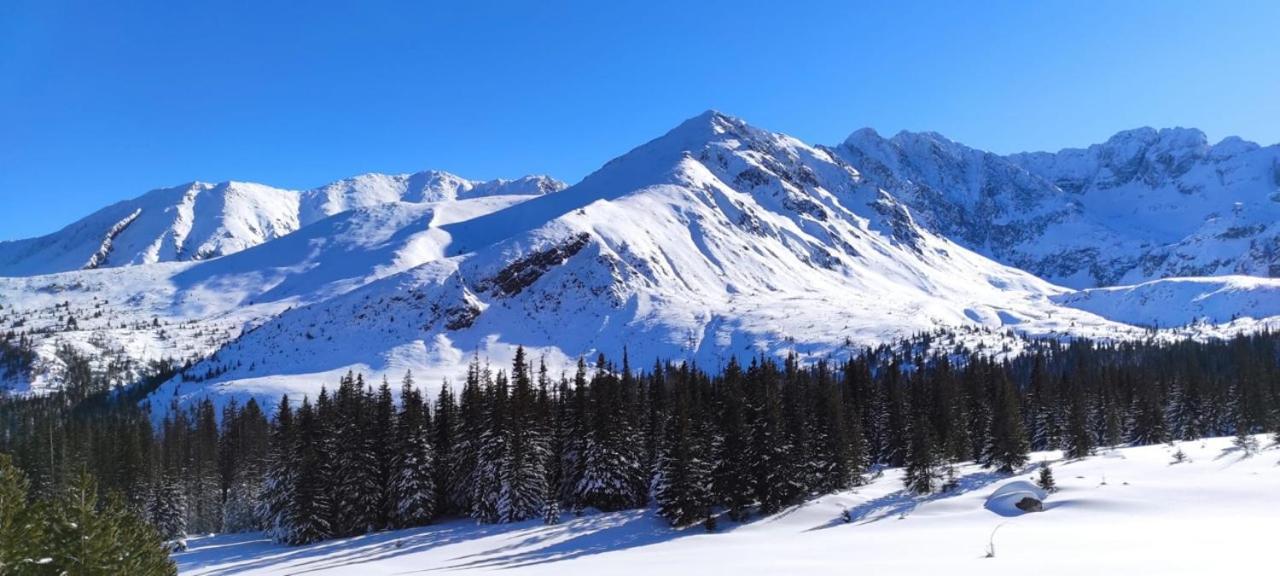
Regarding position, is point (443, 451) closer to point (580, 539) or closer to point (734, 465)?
point (580, 539)

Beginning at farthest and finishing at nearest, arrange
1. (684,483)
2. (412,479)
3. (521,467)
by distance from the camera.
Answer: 1. (412,479)
2. (521,467)
3. (684,483)

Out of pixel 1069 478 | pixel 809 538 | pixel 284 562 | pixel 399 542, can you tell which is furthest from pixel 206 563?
pixel 1069 478

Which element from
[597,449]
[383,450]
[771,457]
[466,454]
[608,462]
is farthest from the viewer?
[383,450]

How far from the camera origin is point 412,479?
237 feet

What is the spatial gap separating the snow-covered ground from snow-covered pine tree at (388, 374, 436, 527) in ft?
12.3

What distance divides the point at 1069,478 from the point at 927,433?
32.7 feet

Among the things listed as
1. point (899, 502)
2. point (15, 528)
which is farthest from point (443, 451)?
point (15, 528)

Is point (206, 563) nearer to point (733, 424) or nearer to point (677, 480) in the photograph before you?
point (677, 480)

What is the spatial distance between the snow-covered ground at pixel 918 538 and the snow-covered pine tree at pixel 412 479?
3.76 m

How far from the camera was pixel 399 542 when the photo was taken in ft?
204

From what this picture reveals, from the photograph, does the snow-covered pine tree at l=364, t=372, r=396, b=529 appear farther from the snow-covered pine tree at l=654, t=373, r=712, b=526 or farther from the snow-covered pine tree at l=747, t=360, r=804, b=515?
the snow-covered pine tree at l=747, t=360, r=804, b=515

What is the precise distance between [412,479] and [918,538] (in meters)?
49.9

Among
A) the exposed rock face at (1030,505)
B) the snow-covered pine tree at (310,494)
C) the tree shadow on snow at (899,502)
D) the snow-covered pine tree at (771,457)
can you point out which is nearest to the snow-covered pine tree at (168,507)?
the snow-covered pine tree at (310,494)

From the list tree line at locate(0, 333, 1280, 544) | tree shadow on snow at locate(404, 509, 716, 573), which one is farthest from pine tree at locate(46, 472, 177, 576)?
tree line at locate(0, 333, 1280, 544)
